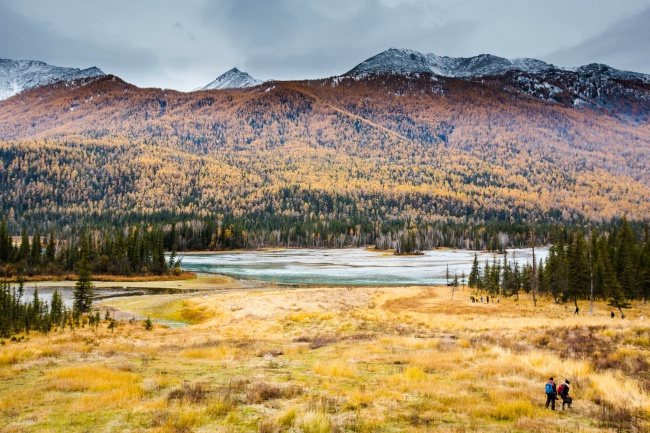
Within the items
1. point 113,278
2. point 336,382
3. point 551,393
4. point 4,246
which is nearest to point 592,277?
point 551,393

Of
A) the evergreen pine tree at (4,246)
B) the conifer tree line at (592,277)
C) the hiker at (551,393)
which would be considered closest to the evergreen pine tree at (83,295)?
the hiker at (551,393)

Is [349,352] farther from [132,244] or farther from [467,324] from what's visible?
[132,244]

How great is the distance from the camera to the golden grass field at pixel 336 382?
1061cm

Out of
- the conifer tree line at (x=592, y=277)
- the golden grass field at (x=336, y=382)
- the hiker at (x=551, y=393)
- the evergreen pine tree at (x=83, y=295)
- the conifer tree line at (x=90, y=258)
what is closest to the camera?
the golden grass field at (x=336, y=382)

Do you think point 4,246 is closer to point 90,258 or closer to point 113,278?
point 90,258

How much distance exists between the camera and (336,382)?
50.6ft

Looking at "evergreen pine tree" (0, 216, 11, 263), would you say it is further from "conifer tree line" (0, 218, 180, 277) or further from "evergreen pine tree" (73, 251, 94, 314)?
"evergreen pine tree" (73, 251, 94, 314)

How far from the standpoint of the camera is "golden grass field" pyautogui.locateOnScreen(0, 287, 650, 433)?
34.8ft

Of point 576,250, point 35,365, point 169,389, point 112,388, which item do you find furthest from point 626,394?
point 576,250

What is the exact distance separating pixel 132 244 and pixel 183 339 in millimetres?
74504

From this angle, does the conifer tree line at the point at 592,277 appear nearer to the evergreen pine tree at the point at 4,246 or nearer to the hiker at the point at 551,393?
the hiker at the point at 551,393

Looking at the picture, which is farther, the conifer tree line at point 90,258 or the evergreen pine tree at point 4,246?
the evergreen pine tree at point 4,246

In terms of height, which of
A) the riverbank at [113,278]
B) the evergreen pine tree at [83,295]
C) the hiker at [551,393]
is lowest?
the riverbank at [113,278]

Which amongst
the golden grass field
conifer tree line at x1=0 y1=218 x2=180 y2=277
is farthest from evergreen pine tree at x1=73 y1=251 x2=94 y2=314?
conifer tree line at x1=0 y1=218 x2=180 y2=277
